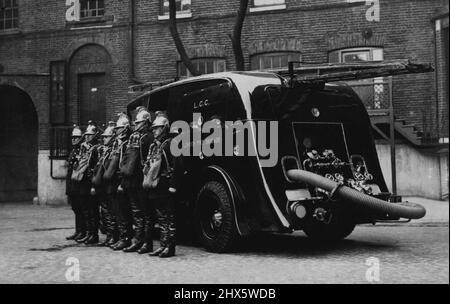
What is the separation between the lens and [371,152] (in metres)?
9.52

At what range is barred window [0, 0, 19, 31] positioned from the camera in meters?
22.3

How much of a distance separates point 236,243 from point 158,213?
114 centimetres

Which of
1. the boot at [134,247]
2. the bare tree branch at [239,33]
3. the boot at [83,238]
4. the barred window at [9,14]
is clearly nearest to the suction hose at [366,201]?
the boot at [134,247]

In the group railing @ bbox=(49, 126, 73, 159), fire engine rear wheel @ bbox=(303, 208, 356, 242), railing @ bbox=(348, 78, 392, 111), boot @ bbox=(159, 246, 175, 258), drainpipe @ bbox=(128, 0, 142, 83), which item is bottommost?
boot @ bbox=(159, 246, 175, 258)

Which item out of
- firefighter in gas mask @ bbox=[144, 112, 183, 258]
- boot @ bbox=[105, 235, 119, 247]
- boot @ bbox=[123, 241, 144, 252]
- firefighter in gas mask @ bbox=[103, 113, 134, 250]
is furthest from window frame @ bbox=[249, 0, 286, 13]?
boot @ bbox=[123, 241, 144, 252]

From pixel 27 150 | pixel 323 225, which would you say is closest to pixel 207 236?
pixel 323 225

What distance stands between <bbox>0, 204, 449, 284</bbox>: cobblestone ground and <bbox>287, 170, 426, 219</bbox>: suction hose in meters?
0.58

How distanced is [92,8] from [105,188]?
1230cm

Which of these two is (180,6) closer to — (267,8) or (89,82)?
(267,8)

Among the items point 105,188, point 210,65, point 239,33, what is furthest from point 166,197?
point 210,65

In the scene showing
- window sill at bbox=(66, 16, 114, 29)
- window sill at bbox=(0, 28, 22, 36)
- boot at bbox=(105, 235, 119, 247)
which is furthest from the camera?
window sill at bbox=(0, 28, 22, 36)

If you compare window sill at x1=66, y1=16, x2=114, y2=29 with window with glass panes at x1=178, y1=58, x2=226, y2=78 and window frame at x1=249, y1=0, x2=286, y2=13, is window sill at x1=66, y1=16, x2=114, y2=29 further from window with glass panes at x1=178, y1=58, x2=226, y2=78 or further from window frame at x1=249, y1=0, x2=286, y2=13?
window frame at x1=249, y1=0, x2=286, y2=13

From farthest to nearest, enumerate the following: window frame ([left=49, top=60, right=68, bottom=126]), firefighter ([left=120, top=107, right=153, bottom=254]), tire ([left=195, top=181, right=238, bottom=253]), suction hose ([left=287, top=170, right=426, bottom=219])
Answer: window frame ([left=49, top=60, right=68, bottom=126]) → firefighter ([left=120, top=107, right=153, bottom=254]) → tire ([left=195, top=181, right=238, bottom=253]) → suction hose ([left=287, top=170, right=426, bottom=219])
